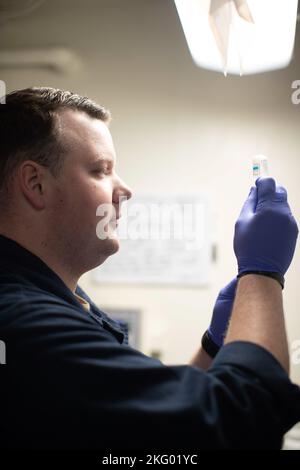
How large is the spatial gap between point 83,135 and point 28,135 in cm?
12

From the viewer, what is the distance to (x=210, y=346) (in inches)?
39.3

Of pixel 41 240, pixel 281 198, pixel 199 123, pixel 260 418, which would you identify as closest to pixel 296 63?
pixel 199 123

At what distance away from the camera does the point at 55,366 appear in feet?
1.84

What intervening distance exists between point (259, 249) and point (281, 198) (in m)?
0.14

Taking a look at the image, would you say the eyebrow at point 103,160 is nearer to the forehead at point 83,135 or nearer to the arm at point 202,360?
the forehead at point 83,135

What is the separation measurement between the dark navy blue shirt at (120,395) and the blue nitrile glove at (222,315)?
14.3 inches

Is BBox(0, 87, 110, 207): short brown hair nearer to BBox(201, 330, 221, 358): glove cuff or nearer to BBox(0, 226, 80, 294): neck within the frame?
BBox(0, 226, 80, 294): neck

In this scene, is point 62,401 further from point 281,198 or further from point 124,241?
point 124,241

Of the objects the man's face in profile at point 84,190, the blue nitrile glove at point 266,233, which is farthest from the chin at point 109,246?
the blue nitrile glove at point 266,233

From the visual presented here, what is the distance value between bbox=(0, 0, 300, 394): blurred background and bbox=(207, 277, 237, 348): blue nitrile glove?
0.62 m

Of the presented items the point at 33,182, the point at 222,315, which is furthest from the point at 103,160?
the point at 222,315

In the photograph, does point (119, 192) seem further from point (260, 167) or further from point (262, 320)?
point (262, 320)

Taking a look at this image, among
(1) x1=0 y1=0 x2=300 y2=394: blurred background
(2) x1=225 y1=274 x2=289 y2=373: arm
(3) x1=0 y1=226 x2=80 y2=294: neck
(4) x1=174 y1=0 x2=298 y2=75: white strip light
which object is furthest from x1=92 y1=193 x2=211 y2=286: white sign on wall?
(2) x1=225 y1=274 x2=289 y2=373: arm

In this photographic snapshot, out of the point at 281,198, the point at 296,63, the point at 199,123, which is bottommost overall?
the point at 281,198
